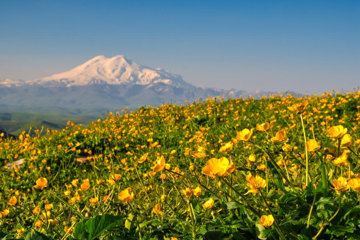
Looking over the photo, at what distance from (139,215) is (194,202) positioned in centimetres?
51

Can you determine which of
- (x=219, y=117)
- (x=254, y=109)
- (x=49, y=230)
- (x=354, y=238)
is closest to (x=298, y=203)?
(x=354, y=238)

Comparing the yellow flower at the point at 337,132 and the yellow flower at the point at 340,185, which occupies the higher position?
the yellow flower at the point at 337,132

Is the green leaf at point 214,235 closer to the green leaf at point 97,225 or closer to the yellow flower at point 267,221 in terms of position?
the yellow flower at point 267,221

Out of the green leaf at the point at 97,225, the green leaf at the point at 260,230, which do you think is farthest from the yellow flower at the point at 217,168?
the green leaf at the point at 97,225

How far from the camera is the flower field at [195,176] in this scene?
1638mm

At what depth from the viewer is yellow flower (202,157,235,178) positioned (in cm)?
133

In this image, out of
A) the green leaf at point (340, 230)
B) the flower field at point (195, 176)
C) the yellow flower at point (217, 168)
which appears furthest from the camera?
the flower field at point (195, 176)

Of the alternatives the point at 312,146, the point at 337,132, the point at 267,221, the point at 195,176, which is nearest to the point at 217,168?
the point at 267,221

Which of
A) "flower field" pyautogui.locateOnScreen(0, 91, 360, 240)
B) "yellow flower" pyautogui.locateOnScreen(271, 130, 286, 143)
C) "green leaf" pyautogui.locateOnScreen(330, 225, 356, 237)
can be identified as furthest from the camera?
"yellow flower" pyautogui.locateOnScreen(271, 130, 286, 143)

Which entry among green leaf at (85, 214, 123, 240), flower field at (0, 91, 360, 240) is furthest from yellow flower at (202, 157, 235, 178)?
green leaf at (85, 214, 123, 240)

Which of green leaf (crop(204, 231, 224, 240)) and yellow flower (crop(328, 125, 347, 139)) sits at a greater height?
yellow flower (crop(328, 125, 347, 139))

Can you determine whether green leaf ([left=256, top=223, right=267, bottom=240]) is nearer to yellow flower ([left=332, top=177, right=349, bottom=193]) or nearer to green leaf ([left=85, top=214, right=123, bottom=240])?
yellow flower ([left=332, top=177, right=349, bottom=193])

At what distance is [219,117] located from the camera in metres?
8.05

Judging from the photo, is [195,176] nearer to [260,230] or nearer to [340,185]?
[260,230]
